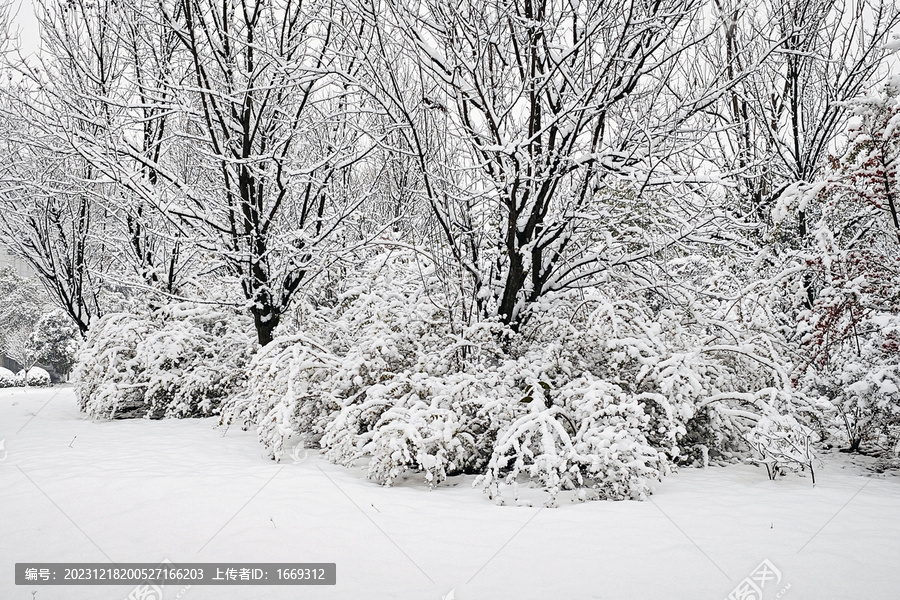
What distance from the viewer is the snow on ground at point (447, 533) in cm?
249

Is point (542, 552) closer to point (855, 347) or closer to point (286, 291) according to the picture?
point (855, 347)

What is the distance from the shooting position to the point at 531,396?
483cm

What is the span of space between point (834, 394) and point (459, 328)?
3.98 metres

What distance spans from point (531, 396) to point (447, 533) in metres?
1.92

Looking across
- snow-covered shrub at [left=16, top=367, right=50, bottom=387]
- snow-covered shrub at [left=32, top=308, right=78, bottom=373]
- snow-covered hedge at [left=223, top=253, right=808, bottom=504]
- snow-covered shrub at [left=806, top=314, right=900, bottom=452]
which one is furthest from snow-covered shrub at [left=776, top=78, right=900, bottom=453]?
snow-covered shrub at [left=32, top=308, right=78, bottom=373]

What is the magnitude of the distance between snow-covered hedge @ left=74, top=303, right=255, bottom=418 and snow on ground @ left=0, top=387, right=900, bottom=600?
10.5 feet

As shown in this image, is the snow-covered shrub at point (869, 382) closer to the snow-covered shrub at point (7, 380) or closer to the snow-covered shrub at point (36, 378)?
the snow-covered shrub at point (36, 378)

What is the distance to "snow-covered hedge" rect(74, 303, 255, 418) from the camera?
7734 mm

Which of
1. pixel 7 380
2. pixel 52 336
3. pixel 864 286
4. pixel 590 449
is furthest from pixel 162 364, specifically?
pixel 52 336

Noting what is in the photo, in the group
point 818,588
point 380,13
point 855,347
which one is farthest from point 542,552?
point 380,13

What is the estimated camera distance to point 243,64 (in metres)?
7.80

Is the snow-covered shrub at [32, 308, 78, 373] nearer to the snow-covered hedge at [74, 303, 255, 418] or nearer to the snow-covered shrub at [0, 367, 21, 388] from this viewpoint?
the snow-covered shrub at [0, 367, 21, 388]

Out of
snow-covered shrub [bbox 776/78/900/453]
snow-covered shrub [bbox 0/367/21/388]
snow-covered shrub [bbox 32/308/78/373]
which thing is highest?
snow-covered shrub [bbox 776/78/900/453]

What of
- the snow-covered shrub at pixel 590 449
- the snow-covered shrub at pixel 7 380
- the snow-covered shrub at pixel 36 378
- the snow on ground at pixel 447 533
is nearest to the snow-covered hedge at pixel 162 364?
the snow on ground at pixel 447 533
